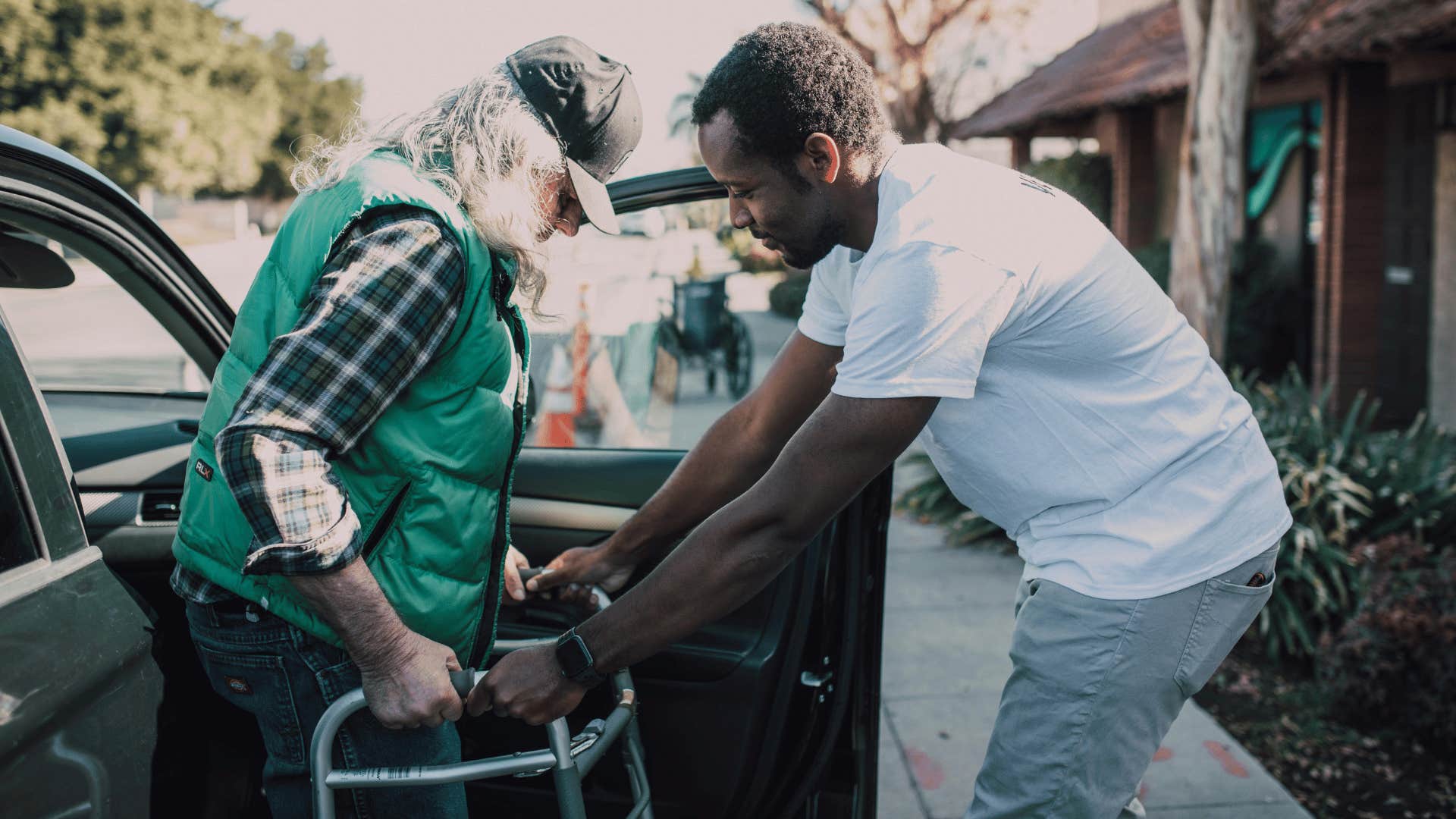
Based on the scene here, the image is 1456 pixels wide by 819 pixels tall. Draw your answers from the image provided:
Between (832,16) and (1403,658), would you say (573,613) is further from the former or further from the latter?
(832,16)

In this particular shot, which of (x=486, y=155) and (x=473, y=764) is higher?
(x=486, y=155)

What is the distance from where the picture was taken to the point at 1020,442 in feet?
6.07

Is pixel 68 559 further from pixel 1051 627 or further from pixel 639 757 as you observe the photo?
pixel 1051 627

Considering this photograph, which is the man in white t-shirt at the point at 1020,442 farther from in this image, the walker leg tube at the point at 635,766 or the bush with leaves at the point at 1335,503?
the bush with leaves at the point at 1335,503

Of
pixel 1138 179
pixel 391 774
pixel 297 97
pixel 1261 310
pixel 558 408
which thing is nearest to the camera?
pixel 391 774

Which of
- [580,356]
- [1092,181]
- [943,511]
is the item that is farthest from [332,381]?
[1092,181]

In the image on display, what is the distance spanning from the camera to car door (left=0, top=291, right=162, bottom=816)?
1.38m

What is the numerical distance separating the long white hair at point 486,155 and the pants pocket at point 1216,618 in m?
1.23

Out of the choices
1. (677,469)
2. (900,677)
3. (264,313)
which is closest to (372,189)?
(264,313)

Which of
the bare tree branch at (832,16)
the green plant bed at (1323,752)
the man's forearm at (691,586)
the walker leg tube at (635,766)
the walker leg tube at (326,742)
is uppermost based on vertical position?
the bare tree branch at (832,16)

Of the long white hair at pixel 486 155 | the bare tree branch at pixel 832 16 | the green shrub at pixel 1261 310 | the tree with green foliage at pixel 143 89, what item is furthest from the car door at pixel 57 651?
the tree with green foliage at pixel 143 89

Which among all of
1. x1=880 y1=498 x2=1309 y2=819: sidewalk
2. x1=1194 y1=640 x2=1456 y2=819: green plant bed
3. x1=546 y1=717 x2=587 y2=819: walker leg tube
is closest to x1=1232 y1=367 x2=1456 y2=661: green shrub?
x1=1194 y1=640 x2=1456 y2=819: green plant bed

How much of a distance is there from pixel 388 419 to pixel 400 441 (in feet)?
0.12

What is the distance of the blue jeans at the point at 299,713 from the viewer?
1756 mm
